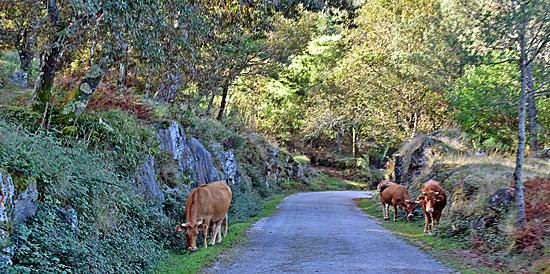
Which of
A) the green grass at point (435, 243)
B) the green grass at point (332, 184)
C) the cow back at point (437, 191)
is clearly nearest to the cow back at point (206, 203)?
the green grass at point (435, 243)

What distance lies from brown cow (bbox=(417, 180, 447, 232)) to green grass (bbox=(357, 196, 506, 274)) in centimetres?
43

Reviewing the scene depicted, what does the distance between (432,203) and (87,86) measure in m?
9.83

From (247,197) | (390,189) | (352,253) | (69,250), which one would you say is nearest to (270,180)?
(247,197)

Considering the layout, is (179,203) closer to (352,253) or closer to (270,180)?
(352,253)

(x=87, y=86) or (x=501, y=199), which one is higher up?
(x=87, y=86)

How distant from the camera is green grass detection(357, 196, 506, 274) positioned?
797cm

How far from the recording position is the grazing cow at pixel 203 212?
9516mm

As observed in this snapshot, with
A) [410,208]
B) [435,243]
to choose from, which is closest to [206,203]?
[435,243]

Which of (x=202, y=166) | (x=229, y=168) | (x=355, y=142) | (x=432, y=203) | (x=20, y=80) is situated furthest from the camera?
(x=355, y=142)

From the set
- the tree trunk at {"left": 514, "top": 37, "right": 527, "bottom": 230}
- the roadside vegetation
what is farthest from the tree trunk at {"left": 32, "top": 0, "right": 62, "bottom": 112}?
the tree trunk at {"left": 514, "top": 37, "right": 527, "bottom": 230}

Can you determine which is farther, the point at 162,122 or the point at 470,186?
the point at 162,122

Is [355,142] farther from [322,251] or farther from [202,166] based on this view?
[322,251]

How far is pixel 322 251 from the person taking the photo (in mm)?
9312

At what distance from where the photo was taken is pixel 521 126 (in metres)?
9.17
